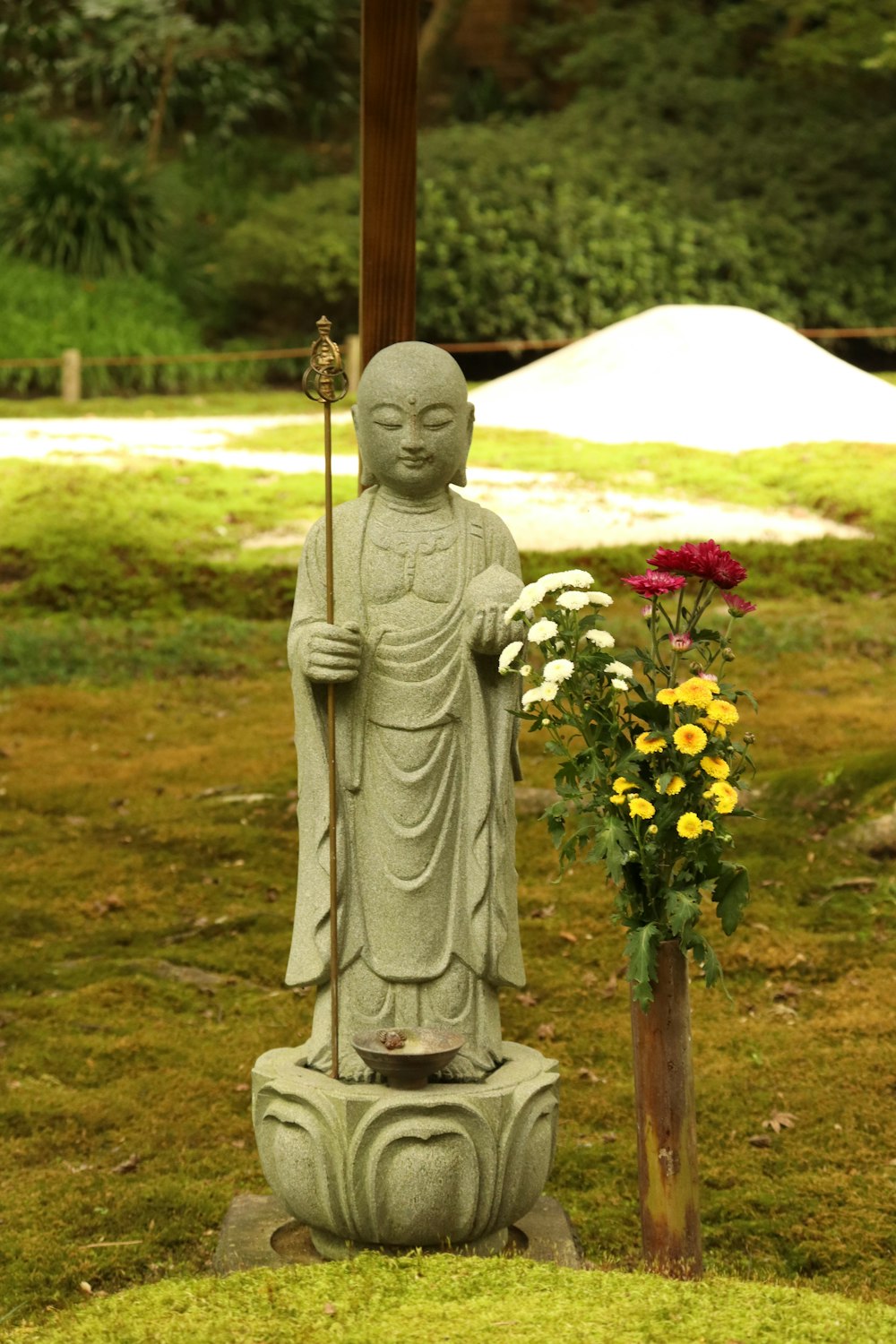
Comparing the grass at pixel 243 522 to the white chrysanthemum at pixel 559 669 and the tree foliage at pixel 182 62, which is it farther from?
the tree foliage at pixel 182 62

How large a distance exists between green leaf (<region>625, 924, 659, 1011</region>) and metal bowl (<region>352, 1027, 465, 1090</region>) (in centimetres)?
50

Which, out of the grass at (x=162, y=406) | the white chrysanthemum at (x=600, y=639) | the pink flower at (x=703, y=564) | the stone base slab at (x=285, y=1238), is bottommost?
the stone base slab at (x=285, y=1238)

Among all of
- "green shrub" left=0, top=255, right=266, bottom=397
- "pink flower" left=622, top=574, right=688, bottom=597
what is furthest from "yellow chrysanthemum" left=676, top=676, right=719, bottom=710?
"green shrub" left=0, top=255, right=266, bottom=397

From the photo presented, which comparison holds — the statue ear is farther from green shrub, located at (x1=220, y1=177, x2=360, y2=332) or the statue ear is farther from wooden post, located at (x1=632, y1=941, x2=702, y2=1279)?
green shrub, located at (x1=220, y1=177, x2=360, y2=332)

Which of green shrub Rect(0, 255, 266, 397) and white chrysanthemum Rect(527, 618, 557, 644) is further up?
green shrub Rect(0, 255, 266, 397)

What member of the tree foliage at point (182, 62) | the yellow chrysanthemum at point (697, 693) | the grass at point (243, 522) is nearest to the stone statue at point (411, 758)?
the yellow chrysanthemum at point (697, 693)

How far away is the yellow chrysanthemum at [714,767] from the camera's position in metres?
4.05

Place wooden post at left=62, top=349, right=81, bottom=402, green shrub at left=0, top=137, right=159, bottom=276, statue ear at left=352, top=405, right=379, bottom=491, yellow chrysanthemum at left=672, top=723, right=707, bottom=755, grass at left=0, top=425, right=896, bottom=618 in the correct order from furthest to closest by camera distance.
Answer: green shrub at left=0, top=137, right=159, bottom=276, wooden post at left=62, top=349, right=81, bottom=402, grass at left=0, top=425, right=896, bottom=618, statue ear at left=352, top=405, right=379, bottom=491, yellow chrysanthemum at left=672, top=723, right=707, bottom=755

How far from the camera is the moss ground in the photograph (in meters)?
4.79

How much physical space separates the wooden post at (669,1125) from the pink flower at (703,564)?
0.91 m

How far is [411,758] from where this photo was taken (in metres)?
4.43

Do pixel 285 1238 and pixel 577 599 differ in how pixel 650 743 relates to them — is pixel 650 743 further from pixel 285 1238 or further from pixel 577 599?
pixel 285 1238

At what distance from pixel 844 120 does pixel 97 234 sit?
7.63m

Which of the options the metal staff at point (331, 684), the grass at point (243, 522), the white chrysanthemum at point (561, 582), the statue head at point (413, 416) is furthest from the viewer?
the grass at point (243, 522)
